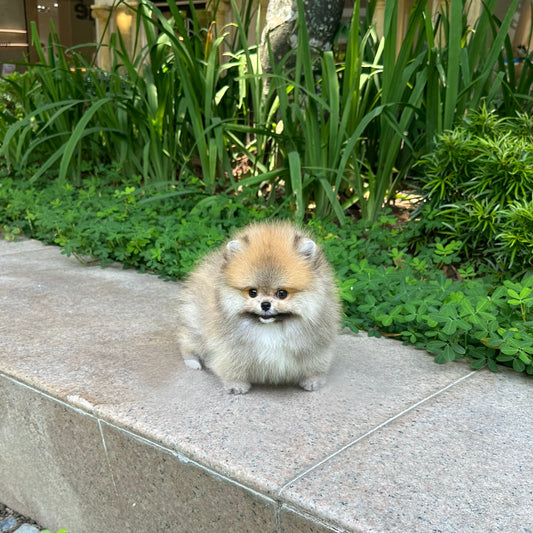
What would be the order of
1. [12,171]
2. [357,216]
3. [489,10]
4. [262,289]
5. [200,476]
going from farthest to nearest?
1. [12,171]
2. [357,216]
3. [489,10]
4. [262,289]
5. [200,476]

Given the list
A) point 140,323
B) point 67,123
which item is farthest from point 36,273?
point 67,123

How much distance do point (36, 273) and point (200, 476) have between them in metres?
2.21

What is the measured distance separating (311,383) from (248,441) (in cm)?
38

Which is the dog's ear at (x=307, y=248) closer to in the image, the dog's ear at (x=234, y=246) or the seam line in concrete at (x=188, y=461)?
the dog's ear at (x=234, y=246)

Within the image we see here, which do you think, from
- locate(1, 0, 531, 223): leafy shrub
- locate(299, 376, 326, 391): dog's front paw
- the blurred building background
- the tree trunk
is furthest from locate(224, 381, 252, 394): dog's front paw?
the blurred building background

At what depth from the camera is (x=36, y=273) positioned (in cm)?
347

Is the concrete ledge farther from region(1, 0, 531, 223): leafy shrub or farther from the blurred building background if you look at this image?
the blurred building background

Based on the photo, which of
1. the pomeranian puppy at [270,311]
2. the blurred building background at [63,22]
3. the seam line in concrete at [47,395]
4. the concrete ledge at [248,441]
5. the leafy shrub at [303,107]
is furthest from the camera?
the blurred building background at [63,22]

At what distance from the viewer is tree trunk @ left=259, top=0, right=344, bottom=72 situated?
438 cm

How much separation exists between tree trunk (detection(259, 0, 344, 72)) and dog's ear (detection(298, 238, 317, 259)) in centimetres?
286

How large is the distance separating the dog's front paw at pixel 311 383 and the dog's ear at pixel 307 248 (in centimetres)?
44

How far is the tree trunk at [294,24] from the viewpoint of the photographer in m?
4.38

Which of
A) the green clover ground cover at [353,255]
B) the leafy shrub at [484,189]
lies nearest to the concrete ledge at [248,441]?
the green clover ground cover at [353,255]

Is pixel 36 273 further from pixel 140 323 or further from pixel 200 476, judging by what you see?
pixel 200 476
